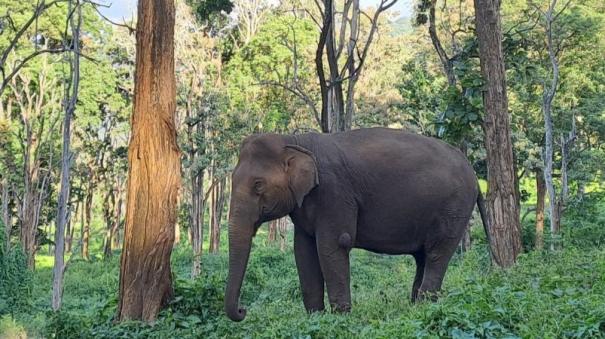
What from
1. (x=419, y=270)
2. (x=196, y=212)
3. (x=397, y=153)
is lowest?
(x=419, y=270)

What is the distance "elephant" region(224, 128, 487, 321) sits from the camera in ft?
27.5

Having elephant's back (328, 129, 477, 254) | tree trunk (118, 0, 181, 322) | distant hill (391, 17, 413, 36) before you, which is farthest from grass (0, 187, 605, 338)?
distant hill (391, 17, 413, 36)

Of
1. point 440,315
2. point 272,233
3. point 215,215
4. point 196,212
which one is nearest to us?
point 440,315

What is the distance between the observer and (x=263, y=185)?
8438 millimetres

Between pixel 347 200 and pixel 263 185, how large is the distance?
3.34 feet

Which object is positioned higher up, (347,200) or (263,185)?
(263,185)

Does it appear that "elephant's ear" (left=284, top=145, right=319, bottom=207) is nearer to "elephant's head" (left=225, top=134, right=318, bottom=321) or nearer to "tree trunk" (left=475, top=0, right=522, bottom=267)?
"elephant's head" (left=225, top=134, right=318, bottom=321)

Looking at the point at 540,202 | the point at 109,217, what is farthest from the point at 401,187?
the point at 109,217

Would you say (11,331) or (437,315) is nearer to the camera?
(437,315)

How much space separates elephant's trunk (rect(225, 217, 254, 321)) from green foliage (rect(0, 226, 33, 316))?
8.33 m

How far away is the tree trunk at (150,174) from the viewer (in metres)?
8.37

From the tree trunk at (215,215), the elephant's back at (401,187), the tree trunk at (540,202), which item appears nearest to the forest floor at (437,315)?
the elephant's back at (401,187)

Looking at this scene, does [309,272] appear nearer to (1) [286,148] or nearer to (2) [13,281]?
(1) [286,148]

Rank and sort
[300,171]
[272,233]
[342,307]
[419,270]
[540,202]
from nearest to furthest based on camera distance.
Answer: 1. [300,171]
2. [342,307]
3. [419,270]
4. [540,202]
5. [272,233]
